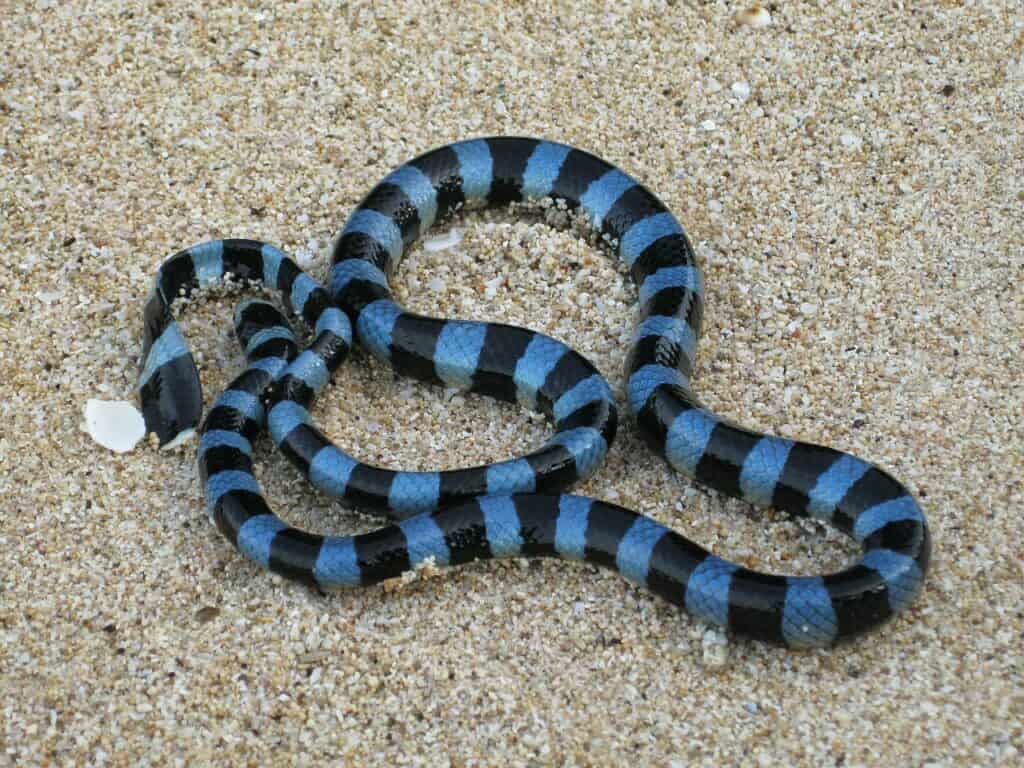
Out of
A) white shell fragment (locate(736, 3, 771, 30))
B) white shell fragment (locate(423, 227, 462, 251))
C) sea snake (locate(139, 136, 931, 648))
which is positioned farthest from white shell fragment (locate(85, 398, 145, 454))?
white shell fragment (locate(736, 3, 771, 30))

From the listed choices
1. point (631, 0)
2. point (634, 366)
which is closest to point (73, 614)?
point (634, 366)

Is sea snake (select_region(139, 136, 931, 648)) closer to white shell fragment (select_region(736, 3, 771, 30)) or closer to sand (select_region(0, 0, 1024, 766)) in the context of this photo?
sand (select_region(0, 0, 1024, 766))

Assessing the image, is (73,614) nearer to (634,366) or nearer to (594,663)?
(594,663)

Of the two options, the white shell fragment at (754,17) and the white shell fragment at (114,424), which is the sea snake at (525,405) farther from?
the white shell fragment at (754,17)

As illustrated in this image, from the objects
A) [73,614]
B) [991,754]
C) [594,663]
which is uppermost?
[991,754]

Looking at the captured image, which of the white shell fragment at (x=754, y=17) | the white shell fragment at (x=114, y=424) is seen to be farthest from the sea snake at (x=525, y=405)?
the white shell fragment at (x=754, y=17)

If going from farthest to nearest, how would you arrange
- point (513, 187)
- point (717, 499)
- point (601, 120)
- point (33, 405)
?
point (601, 120) < point (513, 187) < point (33, 405) < point (717, 499)

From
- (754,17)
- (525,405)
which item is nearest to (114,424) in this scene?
(525,405)
